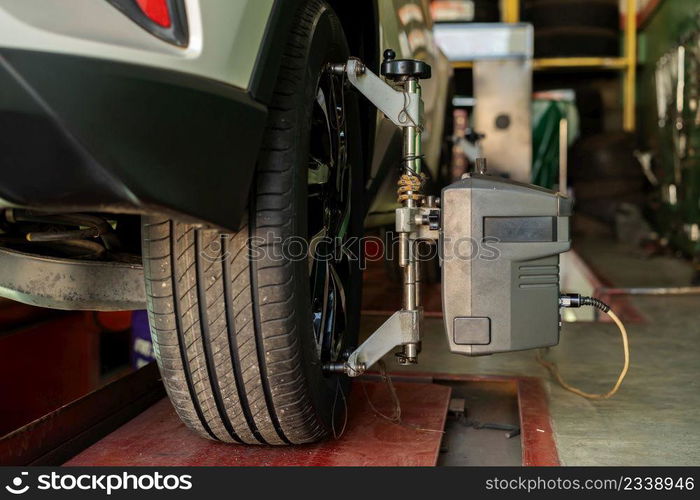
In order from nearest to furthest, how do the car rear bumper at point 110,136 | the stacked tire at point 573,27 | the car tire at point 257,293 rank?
the car rear bumper at point 110,136 → the car tire at point 257,293 → the stacked tire at point 573,27

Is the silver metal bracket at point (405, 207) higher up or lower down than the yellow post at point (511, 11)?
lower down

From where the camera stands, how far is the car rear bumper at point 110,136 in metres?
0.79

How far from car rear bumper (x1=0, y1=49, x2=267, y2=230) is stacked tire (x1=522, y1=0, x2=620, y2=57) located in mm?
7523

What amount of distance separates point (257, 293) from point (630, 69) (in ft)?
27.0

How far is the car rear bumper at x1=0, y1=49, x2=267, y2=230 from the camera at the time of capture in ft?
2.59

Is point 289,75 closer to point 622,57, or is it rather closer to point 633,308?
point 633,308

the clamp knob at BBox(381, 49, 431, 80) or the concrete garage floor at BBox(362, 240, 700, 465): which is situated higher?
the clamp knob at BBox(381, 49, 431, 80)

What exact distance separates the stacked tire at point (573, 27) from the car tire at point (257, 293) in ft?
23.2

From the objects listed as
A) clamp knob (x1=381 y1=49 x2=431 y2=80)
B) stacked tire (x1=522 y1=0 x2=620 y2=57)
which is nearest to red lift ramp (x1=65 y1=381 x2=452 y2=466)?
clamp knob (x1=381 y1=49 x2=431 y2=80)

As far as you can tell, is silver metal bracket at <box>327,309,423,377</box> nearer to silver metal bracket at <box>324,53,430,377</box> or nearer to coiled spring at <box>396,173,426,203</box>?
silver metal bracket at <box>324,53,430,377</box>

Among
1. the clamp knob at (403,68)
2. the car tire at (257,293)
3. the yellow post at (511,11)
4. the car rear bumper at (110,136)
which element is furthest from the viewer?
the yellow post at (511,11)

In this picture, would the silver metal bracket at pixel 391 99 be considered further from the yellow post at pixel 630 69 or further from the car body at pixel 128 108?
the yellow post at pixel 630 69

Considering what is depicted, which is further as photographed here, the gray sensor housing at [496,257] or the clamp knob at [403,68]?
the clamp knob at [403,68]

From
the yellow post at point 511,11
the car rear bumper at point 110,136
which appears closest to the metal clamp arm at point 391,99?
the car rear bumper at point 110,136
